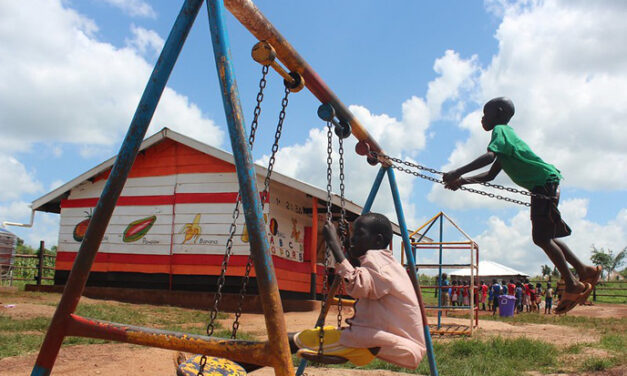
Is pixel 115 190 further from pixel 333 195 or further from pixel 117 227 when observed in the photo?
pixel 117 227

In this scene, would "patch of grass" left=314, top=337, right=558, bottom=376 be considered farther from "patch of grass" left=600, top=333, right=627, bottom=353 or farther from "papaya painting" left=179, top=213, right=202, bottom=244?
"papaya painting" left=179, top=213, right=202, bottom=244

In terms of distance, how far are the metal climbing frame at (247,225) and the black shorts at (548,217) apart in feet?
8.29

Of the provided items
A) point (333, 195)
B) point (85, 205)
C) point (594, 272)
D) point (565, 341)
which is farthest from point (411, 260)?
point (85, 205)

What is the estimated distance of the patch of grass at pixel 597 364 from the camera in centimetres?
646

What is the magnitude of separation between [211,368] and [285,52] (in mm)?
2265

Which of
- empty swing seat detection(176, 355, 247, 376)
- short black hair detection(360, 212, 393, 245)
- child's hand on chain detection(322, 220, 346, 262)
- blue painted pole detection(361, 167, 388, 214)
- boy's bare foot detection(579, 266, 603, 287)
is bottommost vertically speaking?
empty swing seat detection(176, 355, 247, 376)

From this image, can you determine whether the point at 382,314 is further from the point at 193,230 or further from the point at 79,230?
the point at 79,230

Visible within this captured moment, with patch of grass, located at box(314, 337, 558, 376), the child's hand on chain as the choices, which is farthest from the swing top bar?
patch of grass, located at box(314, 337, 558, 376)

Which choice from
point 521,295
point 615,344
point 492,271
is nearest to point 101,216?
point 615,344

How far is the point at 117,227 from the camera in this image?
1441 centimetres

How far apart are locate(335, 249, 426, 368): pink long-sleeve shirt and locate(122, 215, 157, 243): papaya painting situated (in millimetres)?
12244

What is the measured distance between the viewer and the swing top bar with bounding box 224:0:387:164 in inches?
123

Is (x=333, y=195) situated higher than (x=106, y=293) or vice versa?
(x=333, y=195)

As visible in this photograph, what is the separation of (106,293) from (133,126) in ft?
42.0
